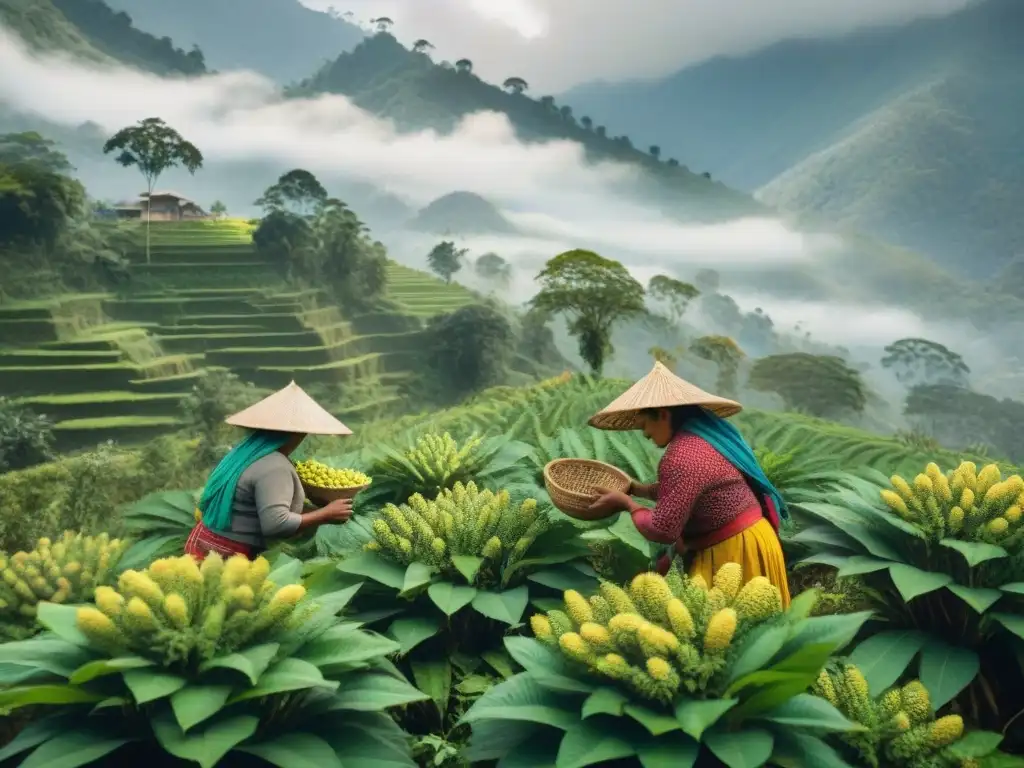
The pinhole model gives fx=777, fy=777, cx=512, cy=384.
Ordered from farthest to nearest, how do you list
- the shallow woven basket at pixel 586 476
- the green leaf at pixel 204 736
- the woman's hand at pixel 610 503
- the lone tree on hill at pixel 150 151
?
1. the lone tree on hill at pixel 150 151
2. the shallow woven basket at pixel 586 476
3. the woman's hand at pixel 610 503
4. the green leaf at pixel 204 736

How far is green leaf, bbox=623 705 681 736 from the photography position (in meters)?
1.55

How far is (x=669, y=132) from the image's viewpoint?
511 inches

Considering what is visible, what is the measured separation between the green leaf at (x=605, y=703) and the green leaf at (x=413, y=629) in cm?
89

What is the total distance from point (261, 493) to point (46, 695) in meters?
0.99

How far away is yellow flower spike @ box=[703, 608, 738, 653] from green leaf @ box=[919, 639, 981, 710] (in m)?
0.92

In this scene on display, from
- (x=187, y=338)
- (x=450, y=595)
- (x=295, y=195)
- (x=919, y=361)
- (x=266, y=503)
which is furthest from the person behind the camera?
(x=919, y=361)

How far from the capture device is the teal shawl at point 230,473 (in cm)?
263

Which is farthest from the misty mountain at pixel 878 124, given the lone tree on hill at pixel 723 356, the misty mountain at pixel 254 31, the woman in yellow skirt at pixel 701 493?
the woman in yellow skirt at pixel 701 493

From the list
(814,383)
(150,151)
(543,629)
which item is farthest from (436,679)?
(814,383)

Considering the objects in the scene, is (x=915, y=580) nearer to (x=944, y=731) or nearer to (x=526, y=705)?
(x=944, y=731)

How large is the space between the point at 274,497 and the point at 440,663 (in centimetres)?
78

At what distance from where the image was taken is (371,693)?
188 cm

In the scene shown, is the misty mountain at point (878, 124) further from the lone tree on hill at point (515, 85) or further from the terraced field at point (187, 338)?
the terraced field at point (187, 338)

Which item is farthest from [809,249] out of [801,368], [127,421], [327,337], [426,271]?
[127,421]
